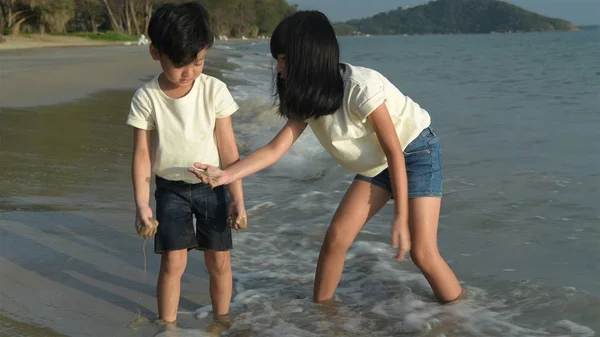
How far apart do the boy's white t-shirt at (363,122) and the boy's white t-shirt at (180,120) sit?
1.46ft

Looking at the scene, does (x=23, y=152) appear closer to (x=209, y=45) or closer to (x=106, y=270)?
(x=106, y=270)

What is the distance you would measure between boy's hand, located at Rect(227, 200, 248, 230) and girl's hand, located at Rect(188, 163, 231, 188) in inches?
8.5

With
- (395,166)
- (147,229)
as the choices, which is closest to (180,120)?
(147,229)

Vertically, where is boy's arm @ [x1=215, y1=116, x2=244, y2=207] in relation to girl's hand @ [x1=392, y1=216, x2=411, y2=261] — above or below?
above

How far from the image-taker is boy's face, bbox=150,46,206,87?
2.73 metres

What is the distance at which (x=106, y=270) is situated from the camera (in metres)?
3.80

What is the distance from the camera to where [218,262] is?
3066mm

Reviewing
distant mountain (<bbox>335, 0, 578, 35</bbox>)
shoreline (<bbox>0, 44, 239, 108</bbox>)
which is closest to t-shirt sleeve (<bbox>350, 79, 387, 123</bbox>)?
shoreline (<bbox>0, 44, 239, 108</bbox>)

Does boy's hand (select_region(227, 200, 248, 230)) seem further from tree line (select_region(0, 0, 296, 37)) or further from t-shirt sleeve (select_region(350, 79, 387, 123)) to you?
tree line (select_region(0, 0, 296, 37))

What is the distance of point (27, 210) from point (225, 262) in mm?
2128

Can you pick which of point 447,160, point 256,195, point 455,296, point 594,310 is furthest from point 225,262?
point 447,160

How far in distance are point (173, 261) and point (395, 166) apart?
1031 millimetres

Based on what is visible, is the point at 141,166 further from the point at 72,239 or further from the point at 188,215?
the point at 72,239

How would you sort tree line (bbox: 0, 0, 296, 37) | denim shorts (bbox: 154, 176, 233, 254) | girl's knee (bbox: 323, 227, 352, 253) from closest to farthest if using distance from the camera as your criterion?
denim shorts (bbox: 154, 176, 233, 254) → girl's knee (bbox: 323, 227, 352, 253) → tree line (bbox: 0, 0, 296, 37)
